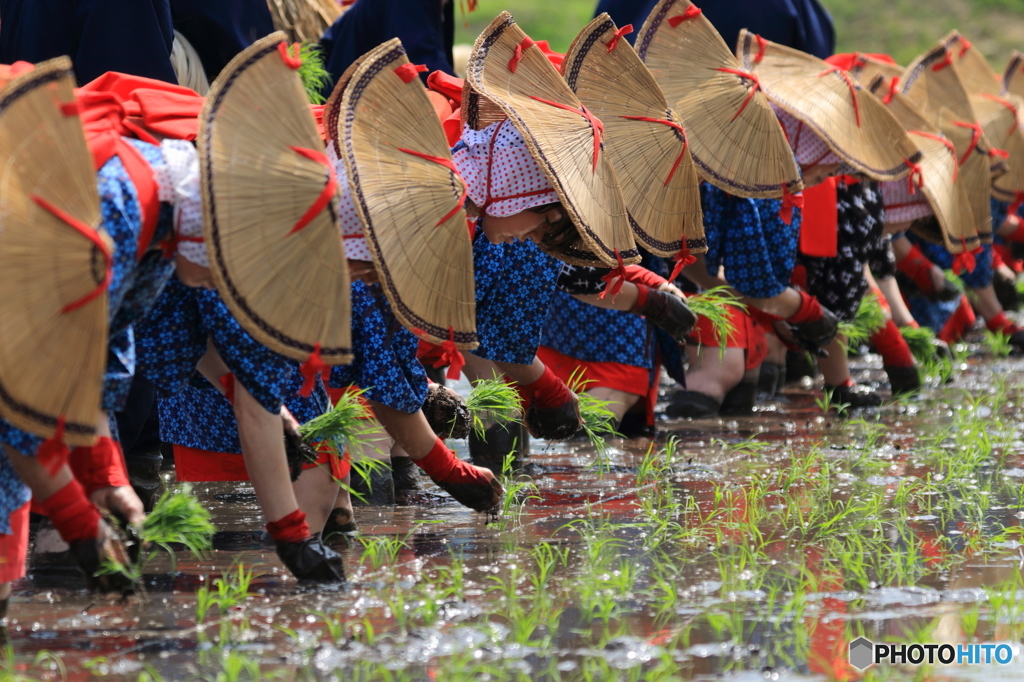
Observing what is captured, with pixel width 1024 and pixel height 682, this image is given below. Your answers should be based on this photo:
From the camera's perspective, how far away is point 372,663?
8.32 feet

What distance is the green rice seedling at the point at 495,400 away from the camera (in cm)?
396

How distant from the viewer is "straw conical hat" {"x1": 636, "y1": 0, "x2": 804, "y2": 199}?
4.51 m

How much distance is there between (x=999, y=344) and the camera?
23.3 feet

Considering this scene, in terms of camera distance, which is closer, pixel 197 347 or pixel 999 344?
pixel 197 347

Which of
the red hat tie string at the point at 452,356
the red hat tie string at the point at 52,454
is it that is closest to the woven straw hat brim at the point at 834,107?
the red hat tie string at the point at 452,356

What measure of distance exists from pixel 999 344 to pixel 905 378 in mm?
1526

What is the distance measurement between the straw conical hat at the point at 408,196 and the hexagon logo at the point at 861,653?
3.71 feet

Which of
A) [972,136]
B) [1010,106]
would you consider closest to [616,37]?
[972,136]

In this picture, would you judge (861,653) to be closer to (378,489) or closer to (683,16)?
(378,489)

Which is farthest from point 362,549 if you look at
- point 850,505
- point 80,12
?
point 80,12

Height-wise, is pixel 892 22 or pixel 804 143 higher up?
pixel 892 22

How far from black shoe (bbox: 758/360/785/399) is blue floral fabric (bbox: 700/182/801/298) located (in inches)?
38.3

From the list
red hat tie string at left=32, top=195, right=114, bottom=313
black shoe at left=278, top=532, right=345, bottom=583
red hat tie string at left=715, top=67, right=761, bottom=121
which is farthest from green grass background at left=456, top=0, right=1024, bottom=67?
red hat tie string at left=32, top=195, right=114, bottom=313

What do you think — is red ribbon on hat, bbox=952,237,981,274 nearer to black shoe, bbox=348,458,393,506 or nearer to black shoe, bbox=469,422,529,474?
black shoe, bbox=469,422,529,474
